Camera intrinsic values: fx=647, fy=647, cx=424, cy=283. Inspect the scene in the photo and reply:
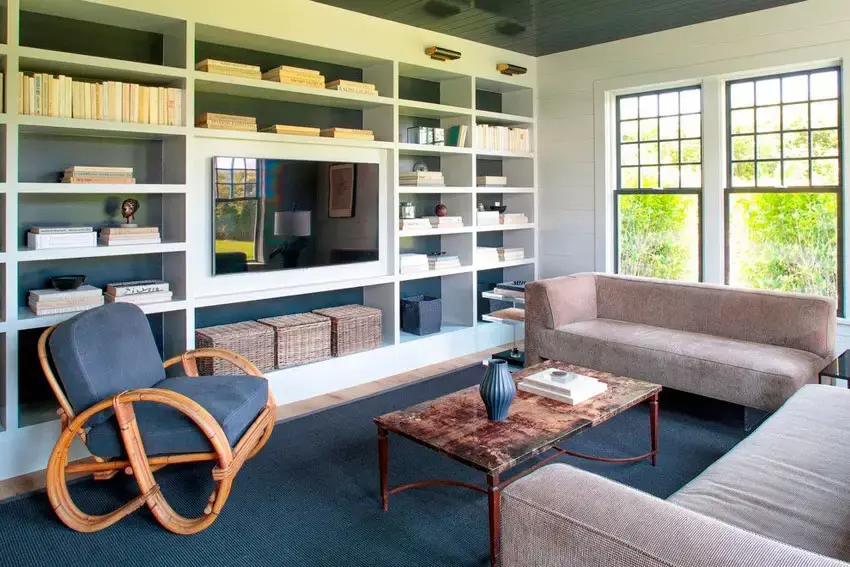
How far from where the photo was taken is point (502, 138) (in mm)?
5742

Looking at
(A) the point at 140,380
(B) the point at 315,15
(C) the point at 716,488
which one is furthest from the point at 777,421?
(B) the point at 315,15

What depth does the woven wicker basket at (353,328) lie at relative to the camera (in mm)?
4559

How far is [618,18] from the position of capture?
4.80 meters

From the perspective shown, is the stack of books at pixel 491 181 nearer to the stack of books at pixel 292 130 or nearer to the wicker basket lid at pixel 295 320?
the stack of books at pixel 292 130

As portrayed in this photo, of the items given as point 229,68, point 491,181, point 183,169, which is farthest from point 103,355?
point 491,181

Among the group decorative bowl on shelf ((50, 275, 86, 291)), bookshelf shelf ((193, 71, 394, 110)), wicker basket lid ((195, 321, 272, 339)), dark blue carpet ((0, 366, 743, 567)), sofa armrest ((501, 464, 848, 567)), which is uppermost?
bookshelf shelf ((193, 71, 394, 110))

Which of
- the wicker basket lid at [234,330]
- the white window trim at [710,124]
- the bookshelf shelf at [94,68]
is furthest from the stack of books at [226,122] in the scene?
the white window trim at [710,124]

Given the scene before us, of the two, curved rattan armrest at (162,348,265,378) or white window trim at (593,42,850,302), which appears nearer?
curved rattan armrest at (162,348,265,378)

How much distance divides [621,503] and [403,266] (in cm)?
374

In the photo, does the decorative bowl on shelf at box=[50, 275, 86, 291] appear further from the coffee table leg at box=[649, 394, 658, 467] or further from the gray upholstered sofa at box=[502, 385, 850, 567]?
the coffee table leg at box=[649, 394, 658, 467]

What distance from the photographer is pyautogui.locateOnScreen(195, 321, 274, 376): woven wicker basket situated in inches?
154

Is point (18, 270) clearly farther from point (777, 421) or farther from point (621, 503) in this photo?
point (777, 421)

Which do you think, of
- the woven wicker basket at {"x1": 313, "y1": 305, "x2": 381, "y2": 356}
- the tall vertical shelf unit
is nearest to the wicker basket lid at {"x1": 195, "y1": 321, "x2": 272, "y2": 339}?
the tall vertical shelf unit

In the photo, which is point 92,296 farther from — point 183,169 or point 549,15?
point 549,15
